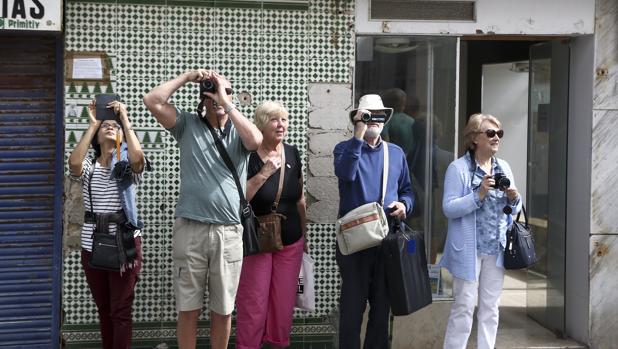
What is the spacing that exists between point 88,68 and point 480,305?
3262 mm

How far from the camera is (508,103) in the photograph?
1130 centimetres

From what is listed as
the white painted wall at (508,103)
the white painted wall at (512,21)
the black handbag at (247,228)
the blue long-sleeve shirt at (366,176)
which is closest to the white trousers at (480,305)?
the blue long-sleeve shirt at (366,176)

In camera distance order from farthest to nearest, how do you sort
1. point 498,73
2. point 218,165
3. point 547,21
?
point 498,73 < point 547,21 < point 218,165

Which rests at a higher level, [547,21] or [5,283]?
[547,21]

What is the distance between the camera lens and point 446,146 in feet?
23.4

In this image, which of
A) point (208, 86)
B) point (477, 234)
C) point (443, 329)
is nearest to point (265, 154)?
point (208, 86)

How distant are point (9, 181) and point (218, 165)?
1.94 metres

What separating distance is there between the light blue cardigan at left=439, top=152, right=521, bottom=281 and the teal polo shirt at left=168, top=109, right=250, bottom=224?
1.48m

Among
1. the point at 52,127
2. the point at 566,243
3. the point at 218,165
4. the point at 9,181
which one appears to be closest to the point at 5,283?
the point at 9,181

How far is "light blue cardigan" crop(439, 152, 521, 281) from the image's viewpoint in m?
5.99

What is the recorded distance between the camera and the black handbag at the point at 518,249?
599cm

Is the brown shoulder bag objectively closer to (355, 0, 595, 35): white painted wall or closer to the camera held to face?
the camera held to face

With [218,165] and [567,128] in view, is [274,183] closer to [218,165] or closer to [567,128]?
[218,165]

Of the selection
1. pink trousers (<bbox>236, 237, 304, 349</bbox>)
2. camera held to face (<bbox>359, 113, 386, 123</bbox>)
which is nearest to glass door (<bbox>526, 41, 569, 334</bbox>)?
camera held to face (<bbox>359, 113, 386, 123</bbox>)
